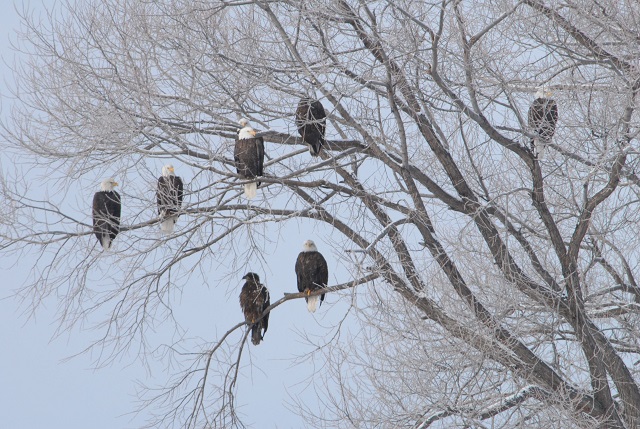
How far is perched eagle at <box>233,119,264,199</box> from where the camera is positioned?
7387mm

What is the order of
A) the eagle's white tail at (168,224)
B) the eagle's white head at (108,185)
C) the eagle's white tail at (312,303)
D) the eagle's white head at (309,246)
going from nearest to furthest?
the eagle's white tail at (168,224)
the eagle's white tail at (312,303)
the eagle's white head at (108,185)
the eagle's white head at (309,246)

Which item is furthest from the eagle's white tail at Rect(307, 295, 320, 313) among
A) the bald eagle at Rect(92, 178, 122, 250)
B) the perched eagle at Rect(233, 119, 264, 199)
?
the bald eagle at Rect(92, 178, 122, 250)

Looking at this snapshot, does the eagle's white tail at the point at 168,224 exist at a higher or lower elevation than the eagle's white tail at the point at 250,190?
lower

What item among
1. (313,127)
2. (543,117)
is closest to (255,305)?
(313,127)

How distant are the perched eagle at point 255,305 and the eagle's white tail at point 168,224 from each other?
47.0 inches

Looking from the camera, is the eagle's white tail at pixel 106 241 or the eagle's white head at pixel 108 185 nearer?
the eagle's white tail at pixel 106 241

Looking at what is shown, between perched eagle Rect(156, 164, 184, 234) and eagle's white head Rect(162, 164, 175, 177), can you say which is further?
eagle's white head Rect(162, 164, 175, 177)

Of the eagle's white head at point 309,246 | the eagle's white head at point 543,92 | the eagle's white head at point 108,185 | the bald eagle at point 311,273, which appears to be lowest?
the bald eagle at point 311,273

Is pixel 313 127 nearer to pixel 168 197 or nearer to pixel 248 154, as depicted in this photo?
pixel 248 154

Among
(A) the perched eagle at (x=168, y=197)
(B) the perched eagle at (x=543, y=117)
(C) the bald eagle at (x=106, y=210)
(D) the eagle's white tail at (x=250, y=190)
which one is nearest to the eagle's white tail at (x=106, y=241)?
(C) the bald eagle at (x=106, y=210)

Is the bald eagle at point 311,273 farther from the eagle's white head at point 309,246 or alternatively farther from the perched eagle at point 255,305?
the perched eagle at point 255,305

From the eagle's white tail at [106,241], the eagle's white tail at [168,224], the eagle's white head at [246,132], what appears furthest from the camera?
the eagle's white tail at [106,241]

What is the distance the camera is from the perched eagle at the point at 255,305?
8.38 meters

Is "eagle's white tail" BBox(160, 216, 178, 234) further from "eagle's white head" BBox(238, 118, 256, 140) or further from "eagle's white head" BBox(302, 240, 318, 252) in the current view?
"eagle's white head" BBox(302, 240, 318, 252)
